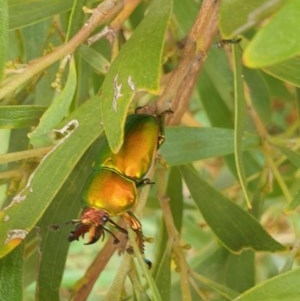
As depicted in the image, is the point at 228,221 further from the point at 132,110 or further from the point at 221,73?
the point at 221,73

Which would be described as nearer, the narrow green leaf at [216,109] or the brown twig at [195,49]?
the brown twig at [195,49]

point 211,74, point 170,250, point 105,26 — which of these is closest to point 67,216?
point 170,250

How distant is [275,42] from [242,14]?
0.48 ft

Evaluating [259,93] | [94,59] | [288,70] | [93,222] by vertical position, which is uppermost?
[259,93]

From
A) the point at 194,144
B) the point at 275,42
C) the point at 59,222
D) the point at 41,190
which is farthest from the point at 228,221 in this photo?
the point at 275,42

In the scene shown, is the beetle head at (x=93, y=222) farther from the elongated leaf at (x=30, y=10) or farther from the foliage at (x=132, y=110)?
the elongated leaf at (x=30, y=10)

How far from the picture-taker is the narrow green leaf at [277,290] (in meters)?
0.73

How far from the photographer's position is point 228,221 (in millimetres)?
1021

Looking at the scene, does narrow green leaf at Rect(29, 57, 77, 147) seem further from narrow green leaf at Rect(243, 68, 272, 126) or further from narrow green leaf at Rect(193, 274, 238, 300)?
narrow green leaf at Rect(243, 68, 272, 126)

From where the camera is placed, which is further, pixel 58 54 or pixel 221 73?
pixel 221 73

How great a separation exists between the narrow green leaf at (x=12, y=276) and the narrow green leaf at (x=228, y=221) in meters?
0.30

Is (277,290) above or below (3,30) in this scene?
below

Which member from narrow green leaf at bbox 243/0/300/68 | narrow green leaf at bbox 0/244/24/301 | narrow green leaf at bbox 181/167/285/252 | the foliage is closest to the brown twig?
the foliage

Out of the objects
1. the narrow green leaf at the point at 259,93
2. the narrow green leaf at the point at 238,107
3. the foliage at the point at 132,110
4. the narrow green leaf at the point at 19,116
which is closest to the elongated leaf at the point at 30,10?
the foliage at the point at 132,110
